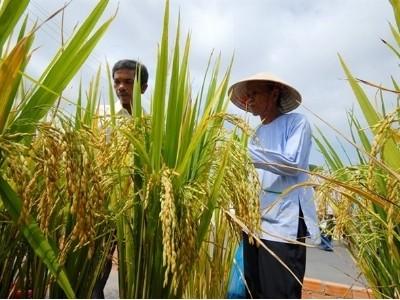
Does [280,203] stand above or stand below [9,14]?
below

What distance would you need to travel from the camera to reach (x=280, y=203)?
2127mm

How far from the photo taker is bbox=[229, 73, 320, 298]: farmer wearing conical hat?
2.04 meters

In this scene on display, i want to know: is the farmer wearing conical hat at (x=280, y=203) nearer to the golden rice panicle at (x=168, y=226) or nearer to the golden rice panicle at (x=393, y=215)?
the golden rice panicle at (x=393, y=215)

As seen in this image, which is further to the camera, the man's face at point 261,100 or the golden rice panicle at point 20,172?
the man's face at point 261,100

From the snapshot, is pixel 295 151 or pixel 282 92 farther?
pixel 282 92

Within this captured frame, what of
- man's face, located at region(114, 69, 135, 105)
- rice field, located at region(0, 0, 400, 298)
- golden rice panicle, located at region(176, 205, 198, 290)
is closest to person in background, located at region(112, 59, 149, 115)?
man's face, located at region(114, 69, 135, 105)

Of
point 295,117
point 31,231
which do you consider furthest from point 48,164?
point 295,117

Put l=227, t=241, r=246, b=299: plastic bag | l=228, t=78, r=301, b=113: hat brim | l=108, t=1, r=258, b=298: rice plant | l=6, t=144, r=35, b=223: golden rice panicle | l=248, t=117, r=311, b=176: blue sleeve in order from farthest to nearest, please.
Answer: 1. l=228, t=78, r=301, b=113: hat brim
2. l=227, t=241, r=246, b=299: plastic bag
3. l=248, t=117, r=311, b=176: blue sleeve
4. l=108, t=1, r=258, b=298: rice plant
5. l=6, t=144, r=35, b=223: golden rice panicle

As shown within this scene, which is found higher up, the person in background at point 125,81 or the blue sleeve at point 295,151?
the person in background at point 125,81

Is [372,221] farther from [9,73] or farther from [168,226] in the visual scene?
[9,73]

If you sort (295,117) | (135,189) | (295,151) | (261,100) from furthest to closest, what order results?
(261,100) → (295,117) → (295,151) → (135,189)

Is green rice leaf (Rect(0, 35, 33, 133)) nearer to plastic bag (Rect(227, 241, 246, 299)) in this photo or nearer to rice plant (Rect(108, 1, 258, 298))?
rice plant (Rect(108, 1, 258, 298))

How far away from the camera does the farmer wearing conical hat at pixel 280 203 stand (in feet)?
6.68

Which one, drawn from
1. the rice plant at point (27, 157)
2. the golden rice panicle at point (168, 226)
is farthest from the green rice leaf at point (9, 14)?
the golden rice panicle at point (168, 226)
